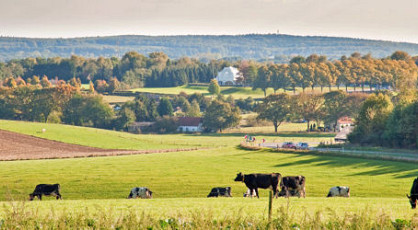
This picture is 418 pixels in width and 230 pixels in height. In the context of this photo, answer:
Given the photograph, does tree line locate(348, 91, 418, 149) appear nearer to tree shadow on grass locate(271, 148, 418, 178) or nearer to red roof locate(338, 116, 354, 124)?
tree shadow on grass locate(271, 148, 418, 178)

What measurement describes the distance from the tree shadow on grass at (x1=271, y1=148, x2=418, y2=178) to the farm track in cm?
2218

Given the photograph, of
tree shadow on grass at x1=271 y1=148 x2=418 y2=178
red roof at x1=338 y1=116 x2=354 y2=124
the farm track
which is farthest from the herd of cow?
red roof at x1=338 y1=116 x2=354 y2=124

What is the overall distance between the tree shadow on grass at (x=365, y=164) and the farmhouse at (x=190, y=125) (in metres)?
83.0

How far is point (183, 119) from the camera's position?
524 feet

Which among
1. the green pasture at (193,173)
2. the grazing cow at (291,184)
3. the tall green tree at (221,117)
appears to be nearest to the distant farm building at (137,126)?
the tall green tree at (221,117)

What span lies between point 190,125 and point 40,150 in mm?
70444

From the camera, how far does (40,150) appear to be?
288 feet

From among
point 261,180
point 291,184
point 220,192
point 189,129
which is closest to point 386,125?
point 220,192

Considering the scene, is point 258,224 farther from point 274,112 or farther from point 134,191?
point 274,112

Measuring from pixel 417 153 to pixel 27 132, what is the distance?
62591mm

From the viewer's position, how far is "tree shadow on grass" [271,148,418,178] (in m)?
57.6

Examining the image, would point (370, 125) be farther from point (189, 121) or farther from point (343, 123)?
point (189, 121)

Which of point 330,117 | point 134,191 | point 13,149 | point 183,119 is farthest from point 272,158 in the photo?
point 183,119

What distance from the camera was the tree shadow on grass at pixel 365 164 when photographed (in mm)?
57594
